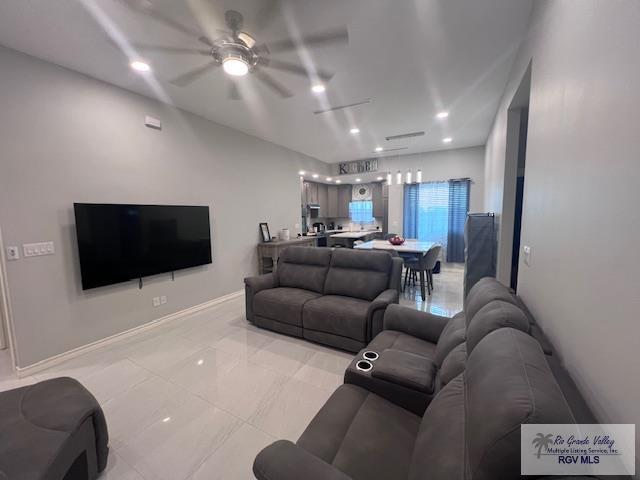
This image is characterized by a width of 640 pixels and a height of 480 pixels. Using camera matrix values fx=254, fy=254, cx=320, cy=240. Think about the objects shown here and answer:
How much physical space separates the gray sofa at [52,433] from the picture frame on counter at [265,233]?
12.1ft

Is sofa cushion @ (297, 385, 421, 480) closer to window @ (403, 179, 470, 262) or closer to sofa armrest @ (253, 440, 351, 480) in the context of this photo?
sofa armrest @ (253, 440, 351, 480)

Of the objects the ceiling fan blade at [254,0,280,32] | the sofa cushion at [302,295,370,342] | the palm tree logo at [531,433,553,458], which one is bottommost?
the sofa cushion at [302,295,370,342]

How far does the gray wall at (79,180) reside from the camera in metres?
2.38

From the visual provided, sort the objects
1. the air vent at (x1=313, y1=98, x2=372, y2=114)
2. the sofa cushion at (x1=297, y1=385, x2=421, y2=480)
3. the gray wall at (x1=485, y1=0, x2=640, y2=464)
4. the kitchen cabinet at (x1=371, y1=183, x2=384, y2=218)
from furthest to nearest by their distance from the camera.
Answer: the kitchen cabinet at (x1=371, y1=183, x2=384, y2=218) → the air vent at (x1=313, y1=98, x2=372, y2=114) → the sofa cushion at (x1=297, y1=385, x2=421, y2=480) → the gray wall at (x1=485, y1=0, x2=640, y2=464)

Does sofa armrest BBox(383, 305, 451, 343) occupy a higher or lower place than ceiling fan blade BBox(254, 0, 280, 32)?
lower

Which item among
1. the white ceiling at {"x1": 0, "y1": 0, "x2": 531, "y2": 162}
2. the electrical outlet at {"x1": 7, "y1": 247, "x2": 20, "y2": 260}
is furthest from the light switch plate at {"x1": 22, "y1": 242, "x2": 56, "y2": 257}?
the white ceiling at {"x1": 0, "y1": 0, "x2": 531, "y2": 162}

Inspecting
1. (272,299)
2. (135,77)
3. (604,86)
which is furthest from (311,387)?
(135,77)

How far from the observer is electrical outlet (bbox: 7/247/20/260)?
2.34 m

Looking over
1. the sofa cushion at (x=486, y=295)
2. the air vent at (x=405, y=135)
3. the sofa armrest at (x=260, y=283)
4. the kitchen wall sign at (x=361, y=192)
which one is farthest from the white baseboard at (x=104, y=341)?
the kitchen wall sign at (x=361, y=192)

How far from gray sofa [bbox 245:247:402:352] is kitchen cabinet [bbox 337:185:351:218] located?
5269mm

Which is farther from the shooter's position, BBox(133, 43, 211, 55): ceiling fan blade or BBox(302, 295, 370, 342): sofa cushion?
BBox(302, 295, 370, 342): sofa cushion

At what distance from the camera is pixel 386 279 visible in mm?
3029

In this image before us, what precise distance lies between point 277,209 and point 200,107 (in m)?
2.45

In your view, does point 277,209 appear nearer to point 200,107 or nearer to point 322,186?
point 200,107
